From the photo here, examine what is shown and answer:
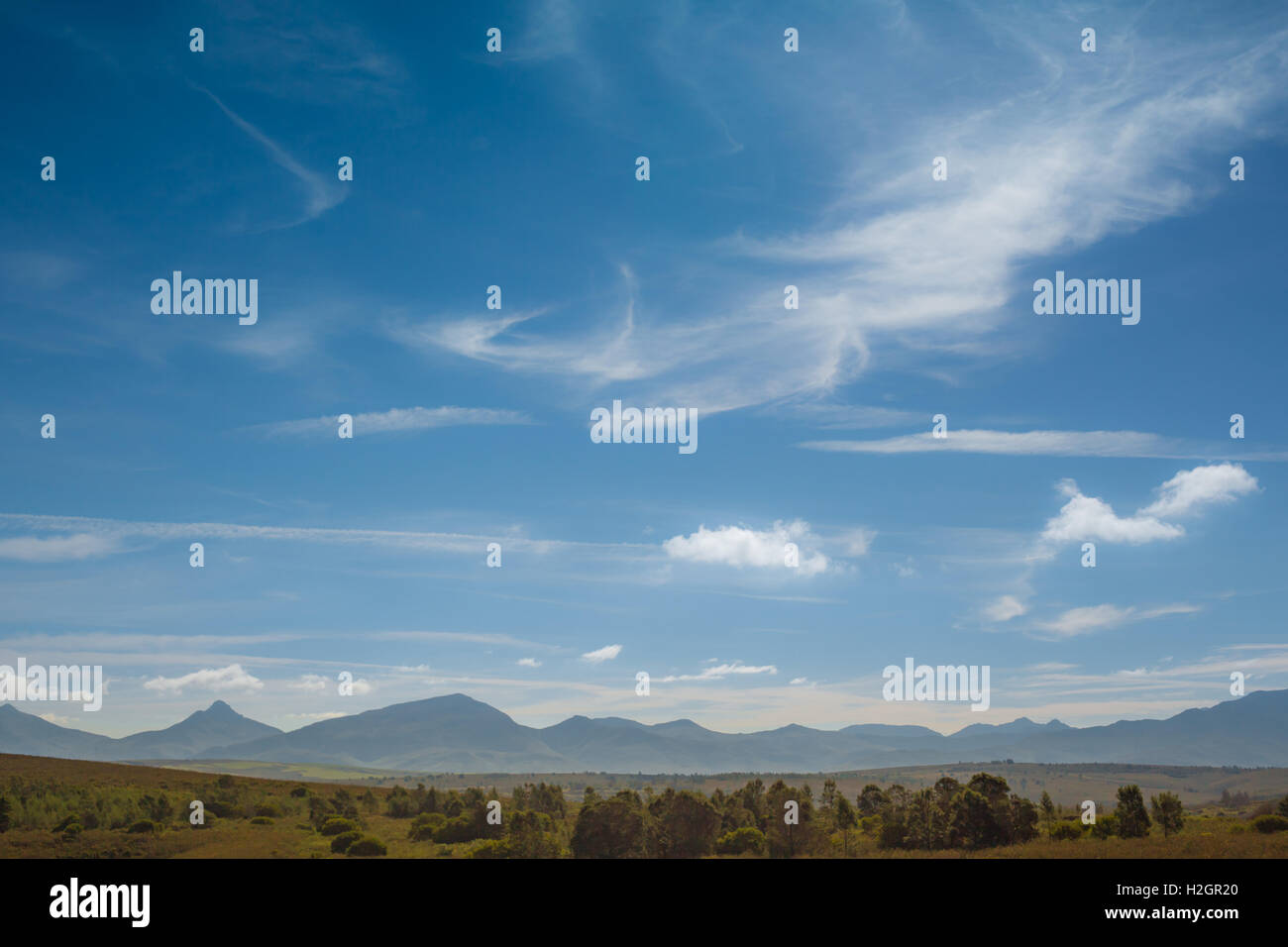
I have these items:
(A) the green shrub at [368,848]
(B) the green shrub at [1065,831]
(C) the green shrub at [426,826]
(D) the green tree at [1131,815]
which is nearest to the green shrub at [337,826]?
(C) the green shrub at [426,826]

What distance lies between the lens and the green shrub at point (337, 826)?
77.4m

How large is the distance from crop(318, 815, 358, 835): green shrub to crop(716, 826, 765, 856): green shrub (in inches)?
1273

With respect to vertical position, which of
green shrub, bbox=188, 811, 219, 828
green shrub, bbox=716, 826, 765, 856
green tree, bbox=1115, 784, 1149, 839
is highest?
green tree, bbox=1115, 784, 1149, 839

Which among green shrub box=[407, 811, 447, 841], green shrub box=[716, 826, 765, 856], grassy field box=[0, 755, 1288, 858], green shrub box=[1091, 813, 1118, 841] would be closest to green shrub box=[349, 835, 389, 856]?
grassy field box=[0, 755, 1288, 858]

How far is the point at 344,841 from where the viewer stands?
70938mm

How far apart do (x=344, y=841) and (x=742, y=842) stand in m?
31.9

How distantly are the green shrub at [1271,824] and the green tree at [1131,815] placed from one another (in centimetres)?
773

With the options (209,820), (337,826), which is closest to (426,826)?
(337,826)

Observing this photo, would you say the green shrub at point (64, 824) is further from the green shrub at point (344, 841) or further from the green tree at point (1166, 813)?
the green tree at point (1166, 813)

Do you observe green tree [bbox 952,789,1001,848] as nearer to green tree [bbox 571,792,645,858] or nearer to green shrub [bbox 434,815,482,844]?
green tree [bbox 571,792,645,858]

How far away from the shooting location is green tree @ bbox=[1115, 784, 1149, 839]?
60.9m

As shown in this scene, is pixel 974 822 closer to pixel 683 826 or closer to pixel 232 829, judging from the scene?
pixel 683 826
